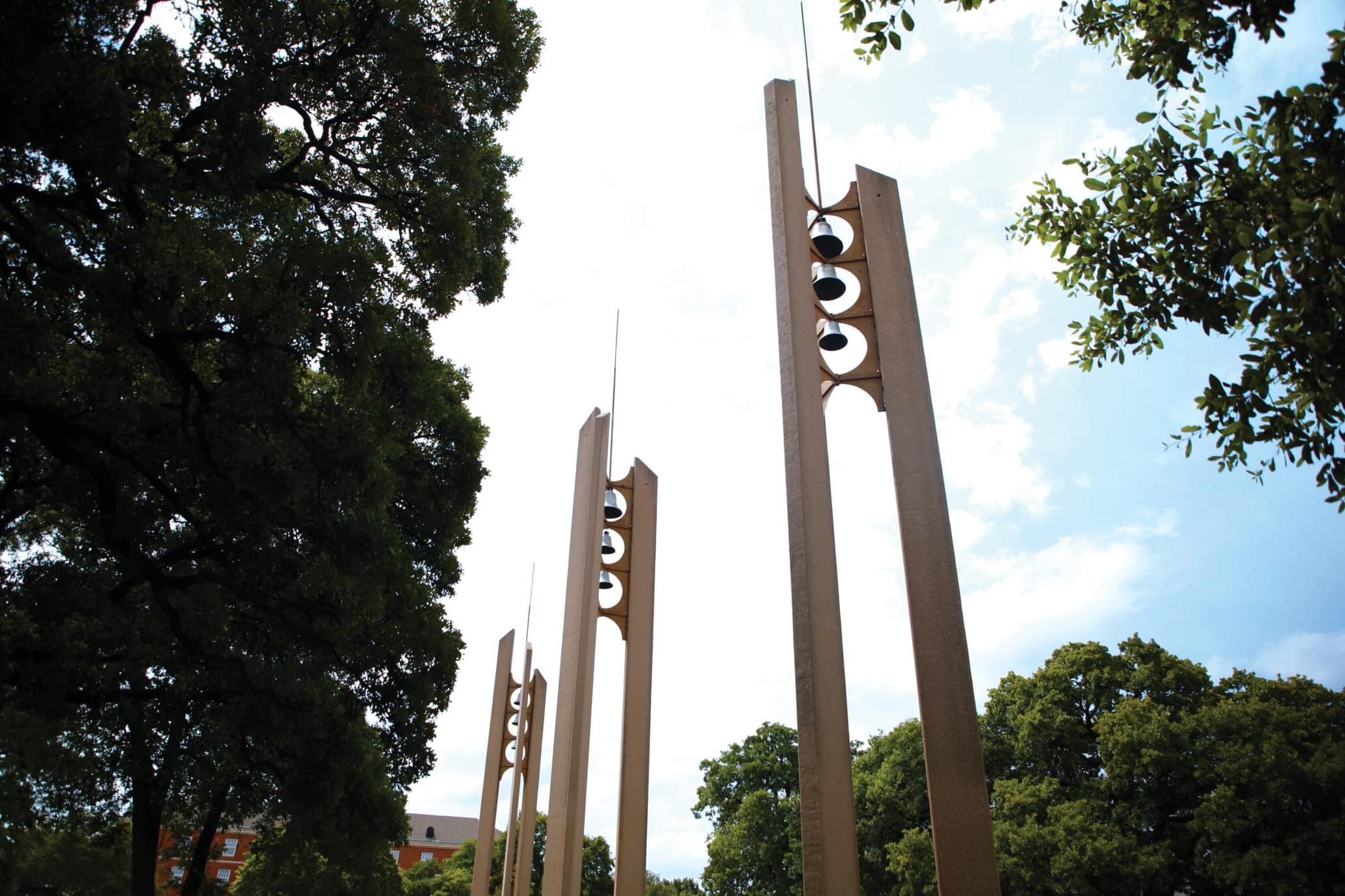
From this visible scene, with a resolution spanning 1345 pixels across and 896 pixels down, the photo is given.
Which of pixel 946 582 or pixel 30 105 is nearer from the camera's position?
pixel 30 105

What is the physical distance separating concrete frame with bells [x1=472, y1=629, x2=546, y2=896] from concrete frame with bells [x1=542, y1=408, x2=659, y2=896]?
7523mm

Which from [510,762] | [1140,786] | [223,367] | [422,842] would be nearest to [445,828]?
[422,842]

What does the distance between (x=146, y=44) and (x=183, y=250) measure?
1887mm

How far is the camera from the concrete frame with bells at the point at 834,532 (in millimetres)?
6055

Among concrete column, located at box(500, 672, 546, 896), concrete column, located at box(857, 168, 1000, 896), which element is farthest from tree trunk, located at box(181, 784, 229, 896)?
concrete column, located at box(857, 168, 1000, 896)

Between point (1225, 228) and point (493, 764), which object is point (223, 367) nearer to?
point (1225, 228)

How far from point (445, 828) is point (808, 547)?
74841mm

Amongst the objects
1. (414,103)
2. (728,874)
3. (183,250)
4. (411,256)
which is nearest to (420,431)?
(411,256)

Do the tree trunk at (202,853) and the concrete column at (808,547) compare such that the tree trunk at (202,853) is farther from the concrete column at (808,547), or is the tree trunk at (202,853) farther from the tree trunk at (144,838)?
the concrete column at (808,547)

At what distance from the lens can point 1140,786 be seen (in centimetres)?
2255

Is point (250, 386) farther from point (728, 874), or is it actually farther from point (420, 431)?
point (728, 874)

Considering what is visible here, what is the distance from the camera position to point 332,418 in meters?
7.93

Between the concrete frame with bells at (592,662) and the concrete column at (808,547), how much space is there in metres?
5.85

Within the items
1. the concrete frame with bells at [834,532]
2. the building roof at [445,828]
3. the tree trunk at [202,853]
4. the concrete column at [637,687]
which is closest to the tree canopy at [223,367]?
the tree trunk at [202,853]
